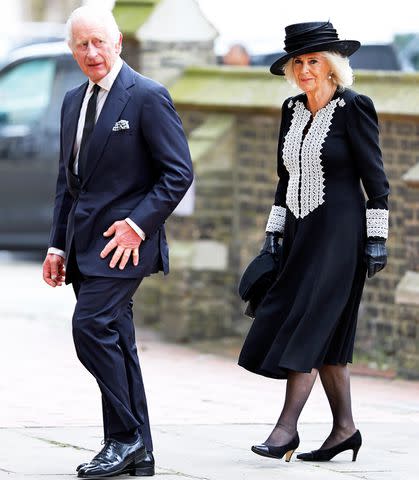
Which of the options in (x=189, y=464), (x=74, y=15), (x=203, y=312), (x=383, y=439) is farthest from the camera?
(x=203, y=312)

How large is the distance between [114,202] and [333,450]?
61.5 inches

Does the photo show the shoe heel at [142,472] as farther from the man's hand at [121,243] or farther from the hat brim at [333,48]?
the hat brim at [333,48]

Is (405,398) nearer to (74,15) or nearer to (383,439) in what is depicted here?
(383,439)

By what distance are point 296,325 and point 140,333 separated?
5.98 meters

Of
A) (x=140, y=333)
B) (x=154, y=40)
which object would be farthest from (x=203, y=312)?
(x=154, y=40)


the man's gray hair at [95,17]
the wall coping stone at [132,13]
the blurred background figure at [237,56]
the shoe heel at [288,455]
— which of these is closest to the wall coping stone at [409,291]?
the wall coping stone at [132,13]

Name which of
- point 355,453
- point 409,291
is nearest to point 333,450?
point 355,453

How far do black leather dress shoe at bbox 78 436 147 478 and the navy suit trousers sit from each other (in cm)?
4

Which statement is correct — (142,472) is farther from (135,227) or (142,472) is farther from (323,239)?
(323,239)

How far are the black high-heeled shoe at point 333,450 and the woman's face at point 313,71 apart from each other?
1.52 meters

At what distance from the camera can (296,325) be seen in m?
7.29

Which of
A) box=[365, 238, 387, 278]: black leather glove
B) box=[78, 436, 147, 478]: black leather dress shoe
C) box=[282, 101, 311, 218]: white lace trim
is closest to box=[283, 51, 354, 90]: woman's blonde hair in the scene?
box=[282, 101, 311, 218]: white lace trim

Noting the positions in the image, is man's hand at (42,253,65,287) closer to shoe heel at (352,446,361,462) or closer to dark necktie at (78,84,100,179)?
dark necktie at (78,84,100,179)

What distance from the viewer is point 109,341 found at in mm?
6648
